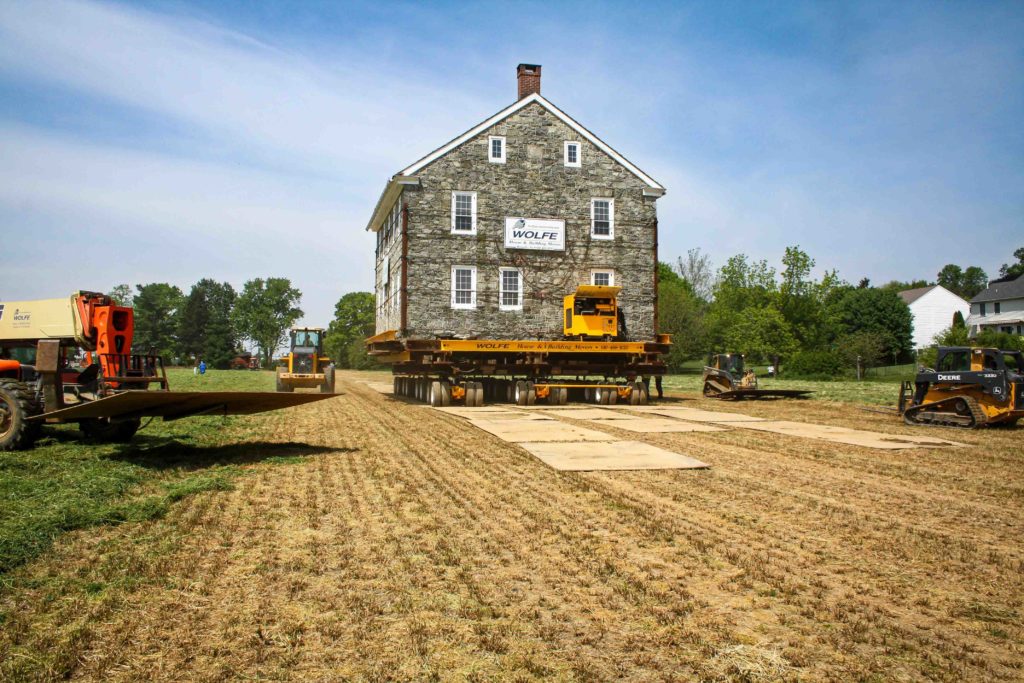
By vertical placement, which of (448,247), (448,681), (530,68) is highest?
(530,68)

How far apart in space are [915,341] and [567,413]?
79.0 m

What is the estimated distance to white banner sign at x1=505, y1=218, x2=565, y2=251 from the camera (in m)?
27.7

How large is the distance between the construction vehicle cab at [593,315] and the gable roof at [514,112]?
18.7 ft

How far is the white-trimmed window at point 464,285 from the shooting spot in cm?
2706

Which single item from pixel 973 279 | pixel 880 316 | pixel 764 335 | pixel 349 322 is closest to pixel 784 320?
pixel 764 335

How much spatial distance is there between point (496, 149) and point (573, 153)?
10.2 ft

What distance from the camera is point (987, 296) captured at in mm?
74938

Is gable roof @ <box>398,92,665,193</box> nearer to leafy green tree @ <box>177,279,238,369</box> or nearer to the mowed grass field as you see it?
the mowed grass field

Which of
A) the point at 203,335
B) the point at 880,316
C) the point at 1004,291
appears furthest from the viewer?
the point at 203,335

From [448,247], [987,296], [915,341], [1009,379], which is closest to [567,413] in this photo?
[448,247]

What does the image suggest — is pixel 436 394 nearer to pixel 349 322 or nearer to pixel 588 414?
pixel 588 414

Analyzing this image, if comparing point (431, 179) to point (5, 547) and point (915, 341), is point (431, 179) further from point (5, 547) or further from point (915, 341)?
point (915, 341)

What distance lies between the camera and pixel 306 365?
3070cm

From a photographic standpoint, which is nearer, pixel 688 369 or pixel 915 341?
pixel 688 369
